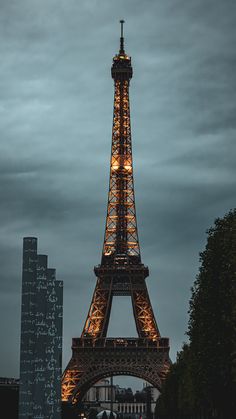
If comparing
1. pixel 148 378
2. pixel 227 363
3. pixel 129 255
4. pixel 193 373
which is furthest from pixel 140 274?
pixel 227 363

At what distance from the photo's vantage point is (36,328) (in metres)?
50.5

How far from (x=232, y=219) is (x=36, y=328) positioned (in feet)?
47.6

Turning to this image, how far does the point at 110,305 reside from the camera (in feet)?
340

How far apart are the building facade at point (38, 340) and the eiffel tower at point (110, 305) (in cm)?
4418

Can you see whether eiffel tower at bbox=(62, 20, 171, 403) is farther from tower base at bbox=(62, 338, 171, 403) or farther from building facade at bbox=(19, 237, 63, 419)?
building facade at bbox=(19, 237, 63, 419)

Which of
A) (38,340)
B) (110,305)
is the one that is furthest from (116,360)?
(38,340)

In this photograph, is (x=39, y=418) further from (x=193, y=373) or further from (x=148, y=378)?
(x=148, y=378)

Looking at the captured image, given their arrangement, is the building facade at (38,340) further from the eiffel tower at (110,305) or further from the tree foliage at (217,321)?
the eiffel tower at (110,305)

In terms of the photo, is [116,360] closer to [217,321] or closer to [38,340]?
[38,340]

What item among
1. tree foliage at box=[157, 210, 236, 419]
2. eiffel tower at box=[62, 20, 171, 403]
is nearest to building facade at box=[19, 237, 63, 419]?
tree foliage at box=[157, 210, 236, 419]

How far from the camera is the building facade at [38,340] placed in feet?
162

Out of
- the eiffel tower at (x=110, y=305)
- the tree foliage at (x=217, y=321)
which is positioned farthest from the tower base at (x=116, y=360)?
the tree foliage at (x=217, y=321)

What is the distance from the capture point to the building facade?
4947cm

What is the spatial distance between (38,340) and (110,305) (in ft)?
176
